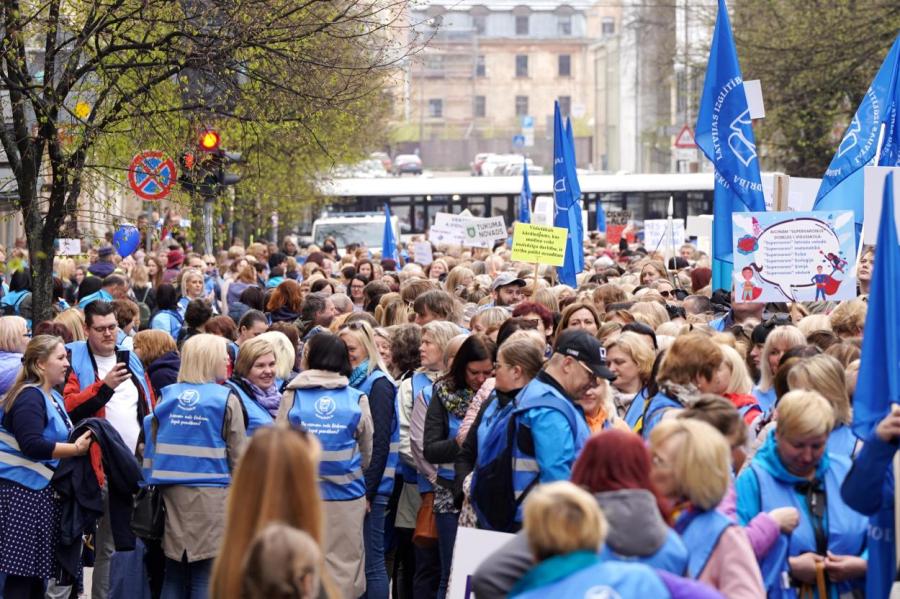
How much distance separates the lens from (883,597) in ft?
17.6

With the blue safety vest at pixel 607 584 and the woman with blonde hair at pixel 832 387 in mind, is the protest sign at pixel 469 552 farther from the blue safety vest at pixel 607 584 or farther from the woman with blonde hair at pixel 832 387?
the blue safety vest at pixel 607 584

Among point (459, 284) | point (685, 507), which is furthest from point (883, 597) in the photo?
point (459, 284)

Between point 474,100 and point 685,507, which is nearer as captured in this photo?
point 685,507

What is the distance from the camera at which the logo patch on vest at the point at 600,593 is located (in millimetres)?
3803

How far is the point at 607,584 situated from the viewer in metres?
3.82

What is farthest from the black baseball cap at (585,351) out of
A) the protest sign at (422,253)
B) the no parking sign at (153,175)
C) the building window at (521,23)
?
the building window at (521,23)

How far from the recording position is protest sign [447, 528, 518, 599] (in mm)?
6324

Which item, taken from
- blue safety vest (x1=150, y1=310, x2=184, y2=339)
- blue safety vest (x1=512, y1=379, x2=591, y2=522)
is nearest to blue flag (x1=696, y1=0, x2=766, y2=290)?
blue safety vest (x1=150, y1=310, x2=184, y2=339)

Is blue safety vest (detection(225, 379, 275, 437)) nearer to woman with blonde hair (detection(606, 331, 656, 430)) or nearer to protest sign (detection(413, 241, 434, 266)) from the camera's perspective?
woman with blonde hair (detection(606, 331, 656, 430))

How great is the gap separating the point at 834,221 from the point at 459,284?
15.2ft

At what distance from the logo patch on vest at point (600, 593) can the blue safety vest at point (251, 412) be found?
4.24 m

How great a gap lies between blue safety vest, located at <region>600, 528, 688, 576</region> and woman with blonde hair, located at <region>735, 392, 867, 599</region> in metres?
1.15

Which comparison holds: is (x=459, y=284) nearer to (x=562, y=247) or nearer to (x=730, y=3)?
(x=562, y=247)

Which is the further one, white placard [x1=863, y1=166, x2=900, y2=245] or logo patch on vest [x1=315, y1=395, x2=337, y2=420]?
white placard [x1=863, y1=166, x2=900, y2=245]
